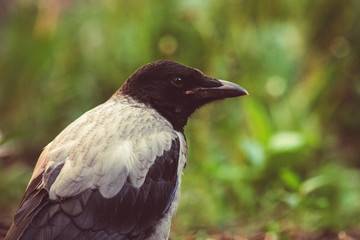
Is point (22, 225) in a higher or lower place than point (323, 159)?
higher

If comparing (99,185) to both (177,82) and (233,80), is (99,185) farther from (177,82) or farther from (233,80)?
(233,80)

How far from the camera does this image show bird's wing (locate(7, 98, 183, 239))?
269 centimetres

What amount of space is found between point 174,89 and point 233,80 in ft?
10.2

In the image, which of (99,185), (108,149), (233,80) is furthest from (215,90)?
(233,80)

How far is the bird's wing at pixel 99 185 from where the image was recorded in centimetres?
269

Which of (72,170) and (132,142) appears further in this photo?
(132,142)

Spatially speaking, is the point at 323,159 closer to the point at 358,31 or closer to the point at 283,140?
the point at 283,140

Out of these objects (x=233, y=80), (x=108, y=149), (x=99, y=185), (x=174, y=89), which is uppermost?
(x=174, y=89)

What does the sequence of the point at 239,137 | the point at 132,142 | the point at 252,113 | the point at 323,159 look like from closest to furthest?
the point at 132,142 < the point at 252,113 < the point at 239,137 < the point at 323,159

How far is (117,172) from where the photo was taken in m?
2.81

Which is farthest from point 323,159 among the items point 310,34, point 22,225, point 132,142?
point 22,225

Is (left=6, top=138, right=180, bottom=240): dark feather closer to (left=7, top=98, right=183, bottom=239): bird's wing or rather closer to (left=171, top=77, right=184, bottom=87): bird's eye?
(left=7, top=98, right=183, bottom=239): bird's wing

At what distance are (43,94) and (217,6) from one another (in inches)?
98.0

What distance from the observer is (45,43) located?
6910 mm
